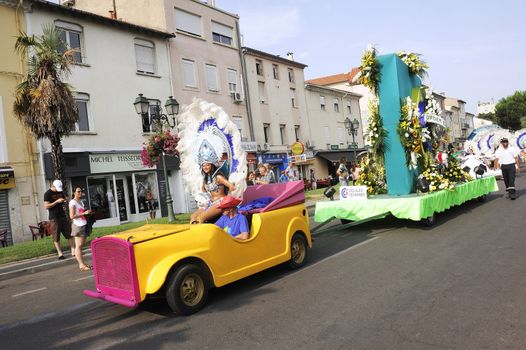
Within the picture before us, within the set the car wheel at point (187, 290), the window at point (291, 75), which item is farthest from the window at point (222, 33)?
the car wheel at point (187, 290)

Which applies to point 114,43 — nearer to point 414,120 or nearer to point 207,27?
point 207,27

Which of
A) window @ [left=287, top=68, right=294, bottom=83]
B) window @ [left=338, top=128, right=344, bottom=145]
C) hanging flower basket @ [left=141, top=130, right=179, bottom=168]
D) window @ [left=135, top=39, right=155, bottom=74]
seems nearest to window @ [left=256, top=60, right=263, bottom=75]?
window @ [left=287, top=68, right=294, bottom=83]

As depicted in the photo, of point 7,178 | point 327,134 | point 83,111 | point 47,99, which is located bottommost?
point 7,178

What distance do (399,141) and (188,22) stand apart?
750 inches

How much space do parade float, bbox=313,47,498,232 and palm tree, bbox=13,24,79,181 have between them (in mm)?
8269

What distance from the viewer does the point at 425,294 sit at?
179 inches

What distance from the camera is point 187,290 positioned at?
4621 mm

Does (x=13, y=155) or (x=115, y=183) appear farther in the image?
(x=115, y=183)

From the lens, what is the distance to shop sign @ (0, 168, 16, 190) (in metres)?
16.0

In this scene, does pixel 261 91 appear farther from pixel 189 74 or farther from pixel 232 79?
pixel 189 74

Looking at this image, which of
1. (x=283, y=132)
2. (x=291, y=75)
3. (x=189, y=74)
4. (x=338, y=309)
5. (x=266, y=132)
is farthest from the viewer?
(x=291, y=75)

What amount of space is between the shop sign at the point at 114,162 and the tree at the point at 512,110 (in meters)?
65.0

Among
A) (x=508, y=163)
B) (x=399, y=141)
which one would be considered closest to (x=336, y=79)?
(x=508, y=163)

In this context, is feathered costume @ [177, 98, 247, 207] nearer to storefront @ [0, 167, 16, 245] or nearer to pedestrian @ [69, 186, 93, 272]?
pedestrian @ [69, 186, 93, 272]
